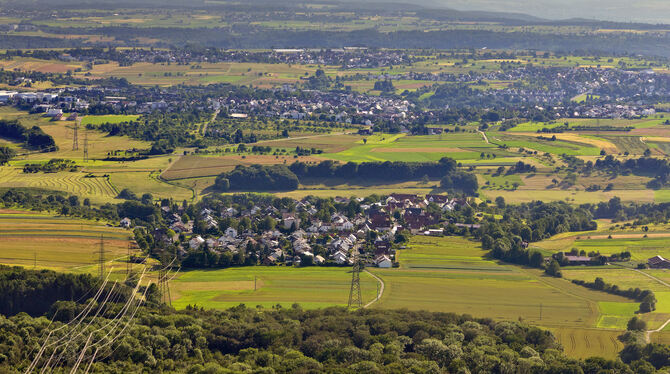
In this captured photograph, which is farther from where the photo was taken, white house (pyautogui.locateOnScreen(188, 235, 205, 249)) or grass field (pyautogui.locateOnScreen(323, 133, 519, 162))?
grass field (pyautogui.locateOnScreen(323, 133, 519, 162))

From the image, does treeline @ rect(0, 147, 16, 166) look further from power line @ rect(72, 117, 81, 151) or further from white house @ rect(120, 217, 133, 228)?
white house @ rect(120, 217, 133, 228)

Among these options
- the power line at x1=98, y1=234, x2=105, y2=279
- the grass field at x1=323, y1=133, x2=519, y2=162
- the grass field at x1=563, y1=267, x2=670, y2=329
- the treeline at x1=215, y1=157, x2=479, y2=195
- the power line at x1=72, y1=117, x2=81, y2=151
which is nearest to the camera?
the grass field at x1=563, y1=267, x2=670, y2=329

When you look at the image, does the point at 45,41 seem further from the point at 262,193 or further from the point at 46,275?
the point at 46,275

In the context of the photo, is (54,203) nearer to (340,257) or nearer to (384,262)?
(340,257)

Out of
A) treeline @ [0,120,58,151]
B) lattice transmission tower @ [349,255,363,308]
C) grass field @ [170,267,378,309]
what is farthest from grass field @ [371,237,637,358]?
treeline @ [0,120,58,151]

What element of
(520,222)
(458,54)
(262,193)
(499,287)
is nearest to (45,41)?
(458,54)

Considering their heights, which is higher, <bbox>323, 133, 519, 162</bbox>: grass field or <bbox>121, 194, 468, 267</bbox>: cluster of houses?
<bbox>323, 133, 519, 162</bbox>: grass field

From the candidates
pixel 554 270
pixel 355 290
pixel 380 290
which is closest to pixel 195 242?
pixel 355 290
